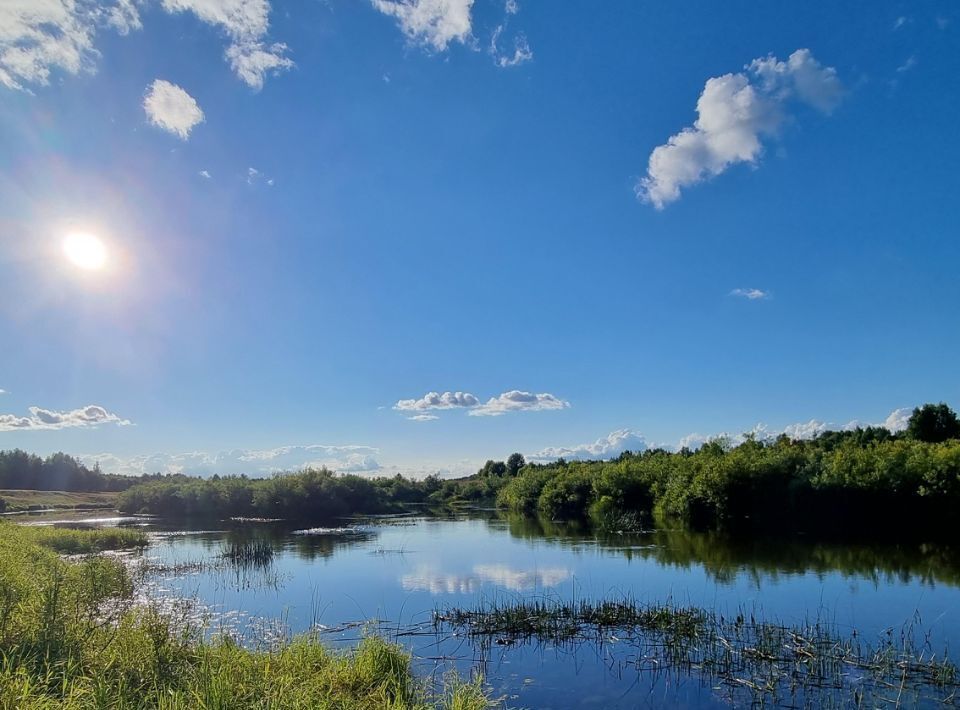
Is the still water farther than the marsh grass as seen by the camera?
No

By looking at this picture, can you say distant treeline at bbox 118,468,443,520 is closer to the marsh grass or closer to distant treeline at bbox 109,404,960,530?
distant treeline at bbox 109,404,960,530

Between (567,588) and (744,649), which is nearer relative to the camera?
(744,649)

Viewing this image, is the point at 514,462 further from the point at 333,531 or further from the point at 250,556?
the point at 250,556

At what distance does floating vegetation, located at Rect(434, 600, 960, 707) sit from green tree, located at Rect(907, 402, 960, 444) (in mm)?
59562

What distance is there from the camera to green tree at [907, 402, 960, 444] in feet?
211

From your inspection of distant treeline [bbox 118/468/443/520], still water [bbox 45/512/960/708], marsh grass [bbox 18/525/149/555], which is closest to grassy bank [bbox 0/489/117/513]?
distant treeline [bbox 118/468/443/520]

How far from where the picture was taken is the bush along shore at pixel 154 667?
789 cm

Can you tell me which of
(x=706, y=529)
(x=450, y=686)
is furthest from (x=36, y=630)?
(x=706, y=529)

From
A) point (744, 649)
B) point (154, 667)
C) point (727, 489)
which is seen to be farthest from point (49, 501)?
point (744, 649)

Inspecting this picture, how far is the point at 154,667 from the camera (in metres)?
9.76

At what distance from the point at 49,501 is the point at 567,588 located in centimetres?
9886

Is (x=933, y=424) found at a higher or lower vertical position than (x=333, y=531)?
higher

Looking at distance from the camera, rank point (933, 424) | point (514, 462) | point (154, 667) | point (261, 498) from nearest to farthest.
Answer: point (154, 667) < point (933, 424) < point (261, 498) < point (514, 462)

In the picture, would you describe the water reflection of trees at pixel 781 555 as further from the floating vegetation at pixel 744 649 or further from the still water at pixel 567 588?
the floating vegetation at pixel 744 649
